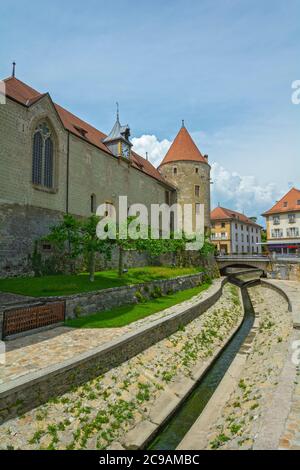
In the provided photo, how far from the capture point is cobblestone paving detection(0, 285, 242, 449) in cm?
637

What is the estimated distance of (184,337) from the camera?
14.2 m

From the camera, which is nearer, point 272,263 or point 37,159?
point 37,159

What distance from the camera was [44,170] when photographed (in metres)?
21.0

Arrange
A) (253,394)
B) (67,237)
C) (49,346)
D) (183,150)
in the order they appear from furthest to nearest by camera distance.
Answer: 1. (183,150)
2. (67,237)
3. (49,346)
4. (253,394)

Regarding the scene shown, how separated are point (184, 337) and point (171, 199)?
31384 mm

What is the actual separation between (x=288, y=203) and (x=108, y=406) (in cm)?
5354

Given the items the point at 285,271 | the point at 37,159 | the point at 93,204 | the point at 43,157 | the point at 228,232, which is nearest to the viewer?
the point at 37,159

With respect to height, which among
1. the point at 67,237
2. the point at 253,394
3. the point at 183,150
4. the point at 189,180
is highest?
the point at 183,150

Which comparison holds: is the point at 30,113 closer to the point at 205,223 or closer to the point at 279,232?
the point at 205,223

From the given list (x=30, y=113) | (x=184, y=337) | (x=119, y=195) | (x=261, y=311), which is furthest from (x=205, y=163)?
(x=184, y=337)

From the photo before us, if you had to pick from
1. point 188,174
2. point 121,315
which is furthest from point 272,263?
point 121,315

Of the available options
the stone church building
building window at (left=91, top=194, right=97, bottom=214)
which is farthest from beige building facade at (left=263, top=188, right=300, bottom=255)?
building window at (left=91, top=194, right=97, bottom=214)

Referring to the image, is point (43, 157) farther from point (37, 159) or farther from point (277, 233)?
point (277, 233)

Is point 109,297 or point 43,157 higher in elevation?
point 43,157
